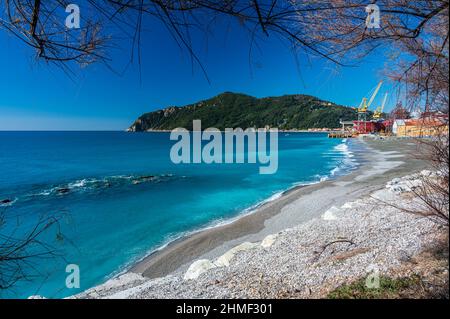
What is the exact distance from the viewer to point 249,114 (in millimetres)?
132000

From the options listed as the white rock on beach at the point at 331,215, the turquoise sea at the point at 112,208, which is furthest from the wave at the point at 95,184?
the white rock on beach at the point at 331,215

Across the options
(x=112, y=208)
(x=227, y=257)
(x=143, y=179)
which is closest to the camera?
(x=227, y=257)

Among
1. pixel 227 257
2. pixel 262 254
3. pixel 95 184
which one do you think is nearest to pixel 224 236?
pixel 227 257

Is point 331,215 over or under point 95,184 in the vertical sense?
over

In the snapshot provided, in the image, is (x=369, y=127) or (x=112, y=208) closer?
(x=112, y=208)

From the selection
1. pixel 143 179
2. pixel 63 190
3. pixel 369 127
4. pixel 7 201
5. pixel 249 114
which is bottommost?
pixel 7 201

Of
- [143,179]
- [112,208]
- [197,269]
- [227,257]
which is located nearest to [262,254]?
[227,257]

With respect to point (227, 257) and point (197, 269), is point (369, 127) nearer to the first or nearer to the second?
point (227, 257)

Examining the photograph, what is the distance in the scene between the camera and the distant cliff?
131875 millimetres

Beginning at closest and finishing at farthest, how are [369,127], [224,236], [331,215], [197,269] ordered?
[197,269], [331,215], [224,236], [369,127]

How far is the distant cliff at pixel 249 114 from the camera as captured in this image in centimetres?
13188

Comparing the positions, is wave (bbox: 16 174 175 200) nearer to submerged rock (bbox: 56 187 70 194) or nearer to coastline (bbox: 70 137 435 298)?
submerged rock (bbox: 56 187 70 194)

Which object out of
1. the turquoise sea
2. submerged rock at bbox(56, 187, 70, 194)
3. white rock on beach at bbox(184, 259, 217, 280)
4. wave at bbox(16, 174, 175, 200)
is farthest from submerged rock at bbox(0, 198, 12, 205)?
white rock on beach at bbox(184, 259, 217, 280)

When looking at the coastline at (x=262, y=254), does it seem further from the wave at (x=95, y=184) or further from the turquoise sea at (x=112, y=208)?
the wave at (x=95, y=184)
